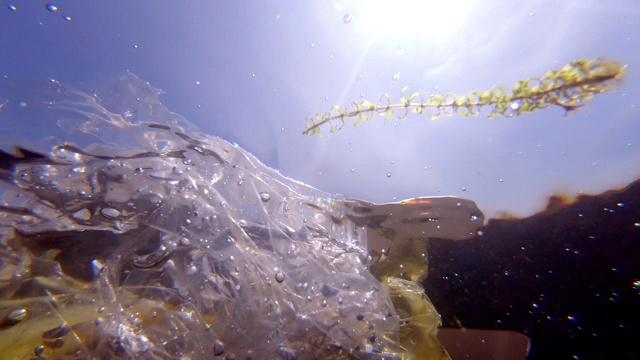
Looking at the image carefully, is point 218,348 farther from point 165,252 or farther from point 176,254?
point 165,252

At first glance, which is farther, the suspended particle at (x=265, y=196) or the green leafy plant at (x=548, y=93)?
the suspended particle at (x=265, y=196)

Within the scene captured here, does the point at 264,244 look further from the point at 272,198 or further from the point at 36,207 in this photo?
the point at 36,207

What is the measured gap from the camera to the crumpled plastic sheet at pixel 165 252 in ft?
9.46

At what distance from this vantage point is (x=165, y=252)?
13.5 ft

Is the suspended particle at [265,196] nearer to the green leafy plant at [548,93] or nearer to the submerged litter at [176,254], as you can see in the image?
the submerged litter at [176,254]

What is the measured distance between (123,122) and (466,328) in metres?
8.41

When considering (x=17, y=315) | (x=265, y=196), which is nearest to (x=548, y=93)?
(x=265, y=196)

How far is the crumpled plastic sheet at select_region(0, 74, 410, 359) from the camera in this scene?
9.46 ft

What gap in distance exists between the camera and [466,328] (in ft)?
21.1

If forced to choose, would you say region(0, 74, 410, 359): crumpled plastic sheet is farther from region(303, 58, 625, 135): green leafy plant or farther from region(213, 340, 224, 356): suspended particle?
region(303, 58, 625, 135): green leafy plant

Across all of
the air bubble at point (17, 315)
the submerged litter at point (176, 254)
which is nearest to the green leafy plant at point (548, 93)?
the submerged litter at point (176, 254)

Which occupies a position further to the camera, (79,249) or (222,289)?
(79,249)

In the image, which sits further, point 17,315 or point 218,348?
point 17,315

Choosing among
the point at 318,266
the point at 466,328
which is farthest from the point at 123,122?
the point at 466,328
